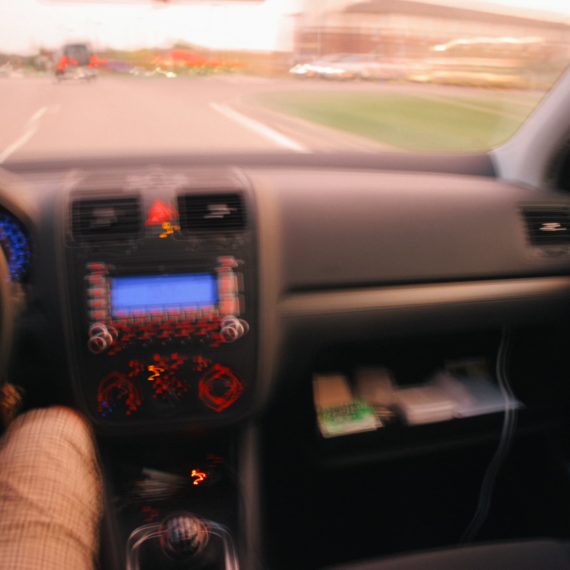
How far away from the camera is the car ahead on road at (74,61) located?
2074 millimetres

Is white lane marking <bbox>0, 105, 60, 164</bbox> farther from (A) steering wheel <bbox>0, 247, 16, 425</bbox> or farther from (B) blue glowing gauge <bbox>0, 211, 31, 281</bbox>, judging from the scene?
(A) steering wheel <bbox>0, 247, 16, 425</bbox>

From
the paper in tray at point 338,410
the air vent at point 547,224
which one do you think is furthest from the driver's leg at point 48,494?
the air vent at point 547,224

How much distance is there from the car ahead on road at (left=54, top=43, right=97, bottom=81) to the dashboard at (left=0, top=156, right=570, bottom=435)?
1.01ft

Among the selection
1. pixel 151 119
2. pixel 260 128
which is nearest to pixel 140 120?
pixel 151 119

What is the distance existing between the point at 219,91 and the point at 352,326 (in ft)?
2.99

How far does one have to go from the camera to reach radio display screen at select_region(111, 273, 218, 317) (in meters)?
2.01

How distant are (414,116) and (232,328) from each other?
1.10 meters

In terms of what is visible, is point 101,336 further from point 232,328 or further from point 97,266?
point 232,328

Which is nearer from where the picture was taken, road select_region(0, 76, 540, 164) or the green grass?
road select_region(0, 76, 540, 164)

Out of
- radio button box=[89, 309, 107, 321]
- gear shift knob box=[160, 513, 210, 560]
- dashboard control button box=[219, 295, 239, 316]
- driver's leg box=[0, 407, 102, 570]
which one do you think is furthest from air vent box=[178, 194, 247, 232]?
gear shift knob box=[160, 513, 210, 560]

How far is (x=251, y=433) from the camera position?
7.88 ft

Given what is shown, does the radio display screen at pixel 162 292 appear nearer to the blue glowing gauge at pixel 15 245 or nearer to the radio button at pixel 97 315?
the radio button at pixel 97 315

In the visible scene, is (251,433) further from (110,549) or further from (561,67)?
(561,67)

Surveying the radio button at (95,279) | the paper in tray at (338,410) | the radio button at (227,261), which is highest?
the radio button at (227,261)
